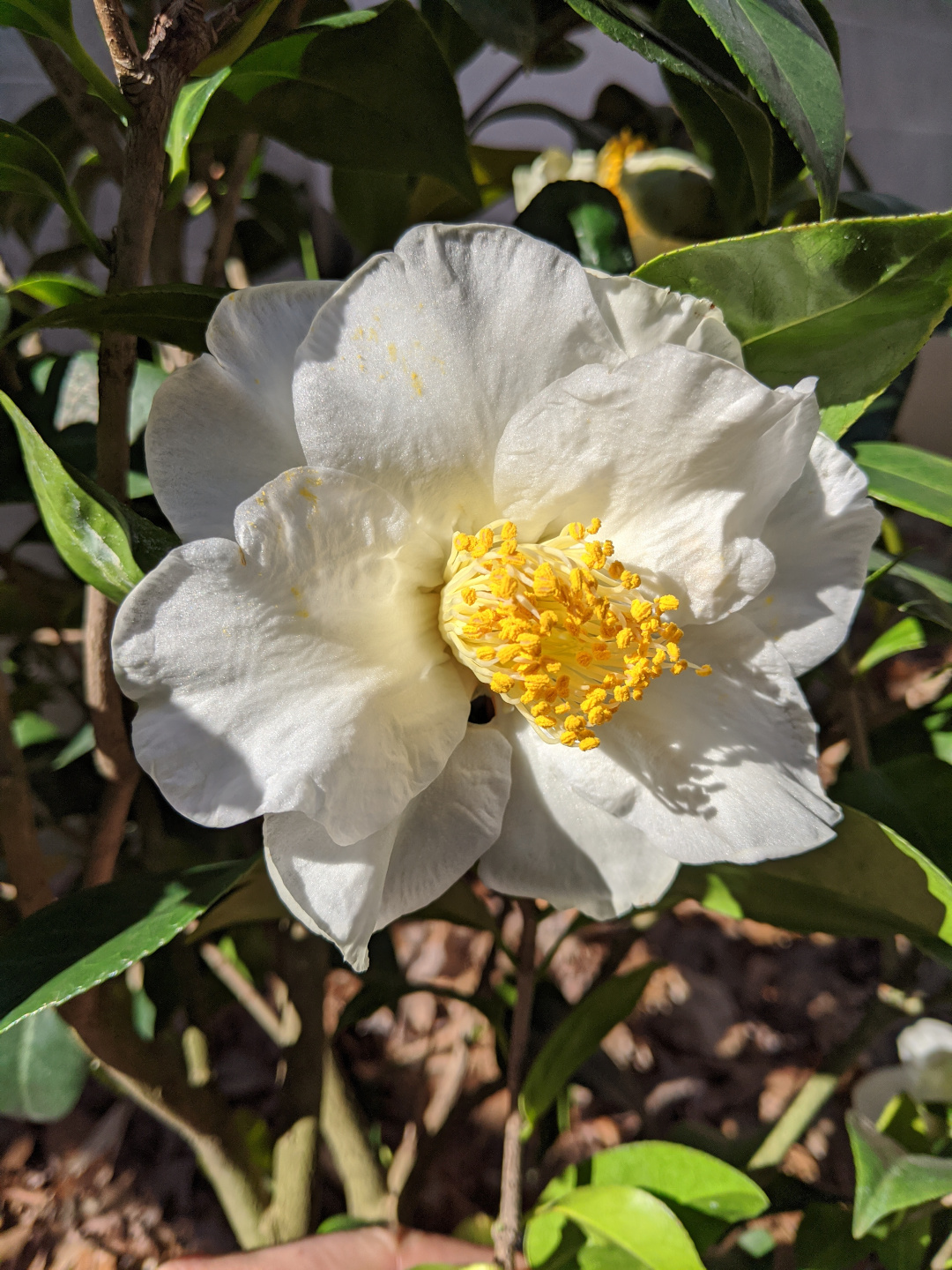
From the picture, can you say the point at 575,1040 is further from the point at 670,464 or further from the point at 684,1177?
the point at 670,464

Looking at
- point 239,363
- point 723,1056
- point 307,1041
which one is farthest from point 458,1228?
point 239,363

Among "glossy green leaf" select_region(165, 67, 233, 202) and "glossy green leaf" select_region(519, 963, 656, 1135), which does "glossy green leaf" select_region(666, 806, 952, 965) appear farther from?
"glossy green leaf" select_region(165, 67, 233, 202)

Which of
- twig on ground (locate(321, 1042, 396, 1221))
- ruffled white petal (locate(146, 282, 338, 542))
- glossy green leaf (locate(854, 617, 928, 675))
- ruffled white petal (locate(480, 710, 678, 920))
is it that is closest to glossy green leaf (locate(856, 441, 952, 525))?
glossy green leaf (locate(854, 617, 928, 675))

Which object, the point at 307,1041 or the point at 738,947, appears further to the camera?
the point at 738,947

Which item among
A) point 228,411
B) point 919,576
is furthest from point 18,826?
point 919,576

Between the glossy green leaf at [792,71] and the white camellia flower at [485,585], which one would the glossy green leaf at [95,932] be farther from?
the glossy green leaf at [792,71]

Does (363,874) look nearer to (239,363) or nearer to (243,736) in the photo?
(243,736)
